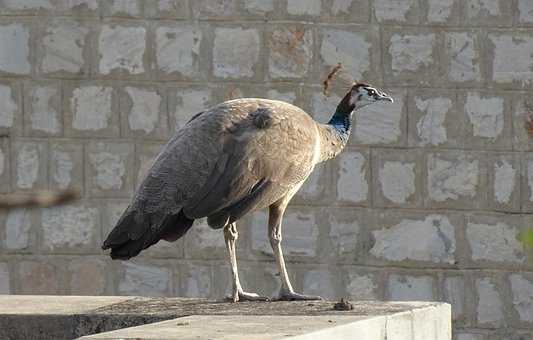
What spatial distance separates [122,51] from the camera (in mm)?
7910

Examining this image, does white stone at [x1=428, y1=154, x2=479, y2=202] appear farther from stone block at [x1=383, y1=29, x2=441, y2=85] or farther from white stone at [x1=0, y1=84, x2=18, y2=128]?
white stone at [x1=0, y1=84, x2=18, y2=128]

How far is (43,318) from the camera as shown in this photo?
14.8 ft

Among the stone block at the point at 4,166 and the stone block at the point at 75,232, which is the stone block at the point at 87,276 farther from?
the stone block at the point at 4,166

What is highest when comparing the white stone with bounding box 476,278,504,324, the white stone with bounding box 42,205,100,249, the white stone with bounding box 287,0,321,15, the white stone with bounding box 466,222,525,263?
the white stone with bounding box 287,0,321,15

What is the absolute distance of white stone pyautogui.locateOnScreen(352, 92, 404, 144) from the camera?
25.9 feet

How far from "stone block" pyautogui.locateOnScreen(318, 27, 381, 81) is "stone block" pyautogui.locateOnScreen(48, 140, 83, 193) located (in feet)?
4.88

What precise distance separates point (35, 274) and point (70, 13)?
4.96 feet

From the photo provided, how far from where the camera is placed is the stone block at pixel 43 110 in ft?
25.9

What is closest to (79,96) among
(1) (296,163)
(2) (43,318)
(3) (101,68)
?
(3) (101,68)

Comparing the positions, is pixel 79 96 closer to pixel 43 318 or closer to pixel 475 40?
pixel 475 40

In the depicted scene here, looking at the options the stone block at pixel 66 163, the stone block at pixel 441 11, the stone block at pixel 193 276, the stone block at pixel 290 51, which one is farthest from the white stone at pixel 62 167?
the stone block at pixel 441 11


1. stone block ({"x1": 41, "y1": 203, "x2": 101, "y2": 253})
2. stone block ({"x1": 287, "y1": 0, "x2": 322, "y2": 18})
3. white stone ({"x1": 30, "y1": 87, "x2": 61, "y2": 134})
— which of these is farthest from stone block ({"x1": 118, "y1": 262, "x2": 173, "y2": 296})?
stone block ({"x1": 287, "y1": 0, "x2": 322, "y2": 18})

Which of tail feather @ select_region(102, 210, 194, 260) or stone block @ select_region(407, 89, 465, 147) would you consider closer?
tail feather @ select_region(102, 210, 194, 260)

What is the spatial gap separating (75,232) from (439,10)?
2.45 meters
